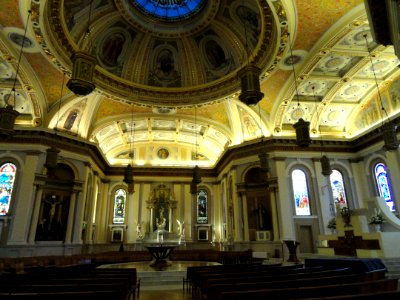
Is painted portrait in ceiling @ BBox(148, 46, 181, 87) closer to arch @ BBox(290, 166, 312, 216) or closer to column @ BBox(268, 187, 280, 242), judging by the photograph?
column @ BBox(268, 187, 280, 242)

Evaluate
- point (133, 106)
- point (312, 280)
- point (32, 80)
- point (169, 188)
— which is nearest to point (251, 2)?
Result: point (133, 106)

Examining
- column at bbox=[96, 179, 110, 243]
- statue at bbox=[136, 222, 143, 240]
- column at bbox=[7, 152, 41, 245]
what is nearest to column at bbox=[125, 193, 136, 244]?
statue at bbox=[136, 222, 143, 240]

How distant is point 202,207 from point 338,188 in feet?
34.6

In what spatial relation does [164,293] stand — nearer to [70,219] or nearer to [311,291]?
[311,291]

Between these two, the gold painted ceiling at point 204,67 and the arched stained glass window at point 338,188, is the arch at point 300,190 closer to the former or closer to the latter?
the arched stained glass window at point 338,188

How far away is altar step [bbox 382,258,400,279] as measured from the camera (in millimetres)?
8916

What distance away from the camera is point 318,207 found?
1612cm

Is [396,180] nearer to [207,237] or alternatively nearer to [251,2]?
[251,2]

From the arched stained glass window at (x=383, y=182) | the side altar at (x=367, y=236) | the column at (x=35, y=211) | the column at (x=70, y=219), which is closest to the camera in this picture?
the side altar at (x=367, y=236)

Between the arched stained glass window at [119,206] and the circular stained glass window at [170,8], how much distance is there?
13650 mm

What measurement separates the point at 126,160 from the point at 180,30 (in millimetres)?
11880

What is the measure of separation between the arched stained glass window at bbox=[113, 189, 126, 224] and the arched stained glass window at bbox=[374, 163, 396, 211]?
1786 centimetres

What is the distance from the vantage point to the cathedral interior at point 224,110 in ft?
38.8

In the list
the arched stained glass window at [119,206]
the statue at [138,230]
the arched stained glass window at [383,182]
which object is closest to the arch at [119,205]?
the arched stained glass window at [119,206]
